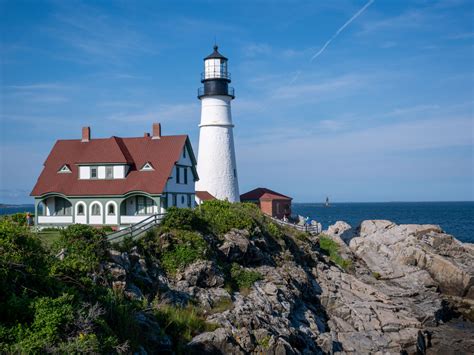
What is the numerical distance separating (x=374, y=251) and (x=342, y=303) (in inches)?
490

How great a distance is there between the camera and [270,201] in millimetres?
47594

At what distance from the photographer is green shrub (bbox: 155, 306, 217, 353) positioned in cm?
1577

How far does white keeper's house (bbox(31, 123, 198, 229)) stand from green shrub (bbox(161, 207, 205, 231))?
301 inches

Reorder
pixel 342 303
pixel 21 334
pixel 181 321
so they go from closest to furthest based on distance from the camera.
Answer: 1. pixel 21 334
2. pixel 181 321
3. pixel 342 303

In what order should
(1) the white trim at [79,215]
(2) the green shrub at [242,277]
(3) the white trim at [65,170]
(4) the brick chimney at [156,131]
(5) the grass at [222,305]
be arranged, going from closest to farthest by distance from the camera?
(5) the grass at [222,305], (2) the green shrub at [242,277], (1) the white trim at [79,215], (3) the white trim at [65,170], (4) the brick chimney at [156,131]

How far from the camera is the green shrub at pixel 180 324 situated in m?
15.8

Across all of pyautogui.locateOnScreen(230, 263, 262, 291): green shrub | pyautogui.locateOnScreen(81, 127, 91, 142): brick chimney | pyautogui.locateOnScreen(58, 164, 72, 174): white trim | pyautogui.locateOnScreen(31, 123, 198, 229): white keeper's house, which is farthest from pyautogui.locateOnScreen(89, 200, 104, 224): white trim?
pyautogui.locateOnScreen(230, 263, 262, 291): green shrub

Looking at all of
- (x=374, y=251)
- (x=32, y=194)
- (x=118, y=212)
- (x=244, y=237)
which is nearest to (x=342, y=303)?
(x=244, y=237)

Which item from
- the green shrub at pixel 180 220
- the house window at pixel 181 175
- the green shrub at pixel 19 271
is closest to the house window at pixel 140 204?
the house window at pixel 181 175

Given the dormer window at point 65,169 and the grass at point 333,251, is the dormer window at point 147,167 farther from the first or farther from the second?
the grass at point 333,251

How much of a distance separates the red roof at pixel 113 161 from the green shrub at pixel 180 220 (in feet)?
25.3

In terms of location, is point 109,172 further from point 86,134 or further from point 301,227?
point 301,227

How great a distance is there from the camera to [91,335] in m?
10.7

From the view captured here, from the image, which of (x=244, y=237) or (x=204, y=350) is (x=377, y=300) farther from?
(x=204, y=350)
